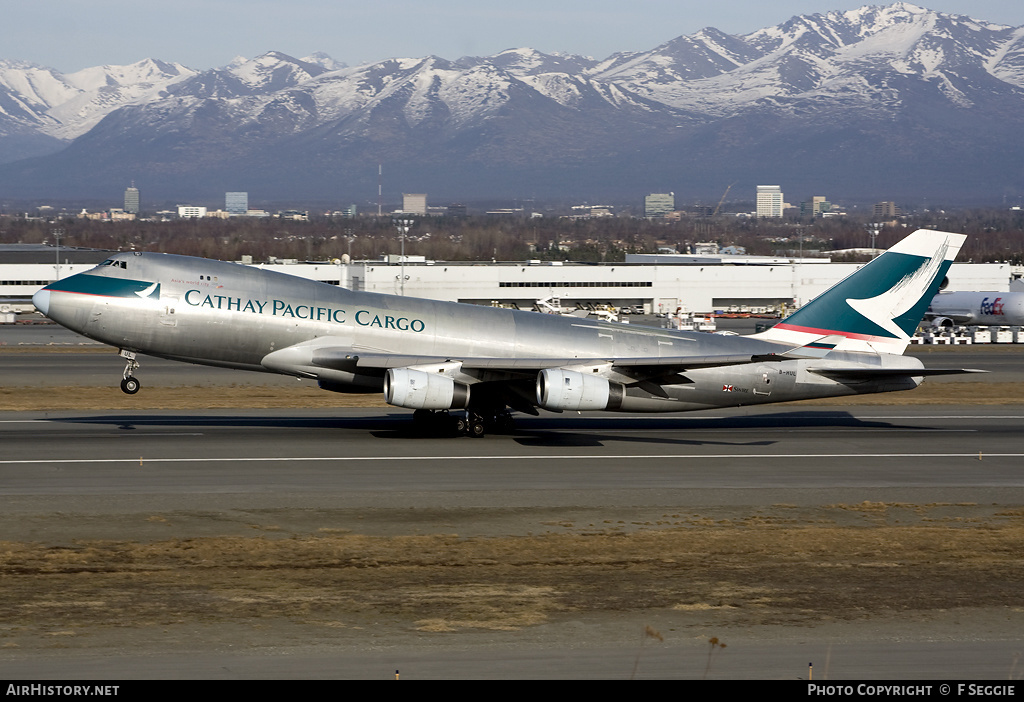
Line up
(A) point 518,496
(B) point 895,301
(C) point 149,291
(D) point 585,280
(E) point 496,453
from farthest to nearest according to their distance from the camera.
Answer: (D) point 585,280, (B) point 895,301, (C) point 149,291, (E) point 496,453, (A) point 518,496

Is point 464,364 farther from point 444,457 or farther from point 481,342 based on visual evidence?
point 444,457

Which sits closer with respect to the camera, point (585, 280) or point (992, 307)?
point (992, 307)

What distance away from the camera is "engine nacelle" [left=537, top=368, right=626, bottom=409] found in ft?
119

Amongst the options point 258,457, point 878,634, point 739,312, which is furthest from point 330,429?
point 739,312

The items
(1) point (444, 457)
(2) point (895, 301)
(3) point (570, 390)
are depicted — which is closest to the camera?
(1) point (444, 457)

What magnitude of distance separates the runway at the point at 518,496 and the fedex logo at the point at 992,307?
238ft

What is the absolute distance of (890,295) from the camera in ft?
136

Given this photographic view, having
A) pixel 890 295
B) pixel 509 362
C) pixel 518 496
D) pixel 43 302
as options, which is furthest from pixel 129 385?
pixel 890 295

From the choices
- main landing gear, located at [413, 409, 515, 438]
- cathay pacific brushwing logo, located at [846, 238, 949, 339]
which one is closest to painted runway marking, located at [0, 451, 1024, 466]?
main landing gear, located at [413, 409, 515, 438]

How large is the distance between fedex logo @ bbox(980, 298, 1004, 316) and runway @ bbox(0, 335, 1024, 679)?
7262 centimetres

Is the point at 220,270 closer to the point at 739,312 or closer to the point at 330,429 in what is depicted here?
the point at 330,429

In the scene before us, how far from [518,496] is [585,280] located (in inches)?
4552

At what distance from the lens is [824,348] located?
136ft

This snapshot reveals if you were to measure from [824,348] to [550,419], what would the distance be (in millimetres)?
10964
